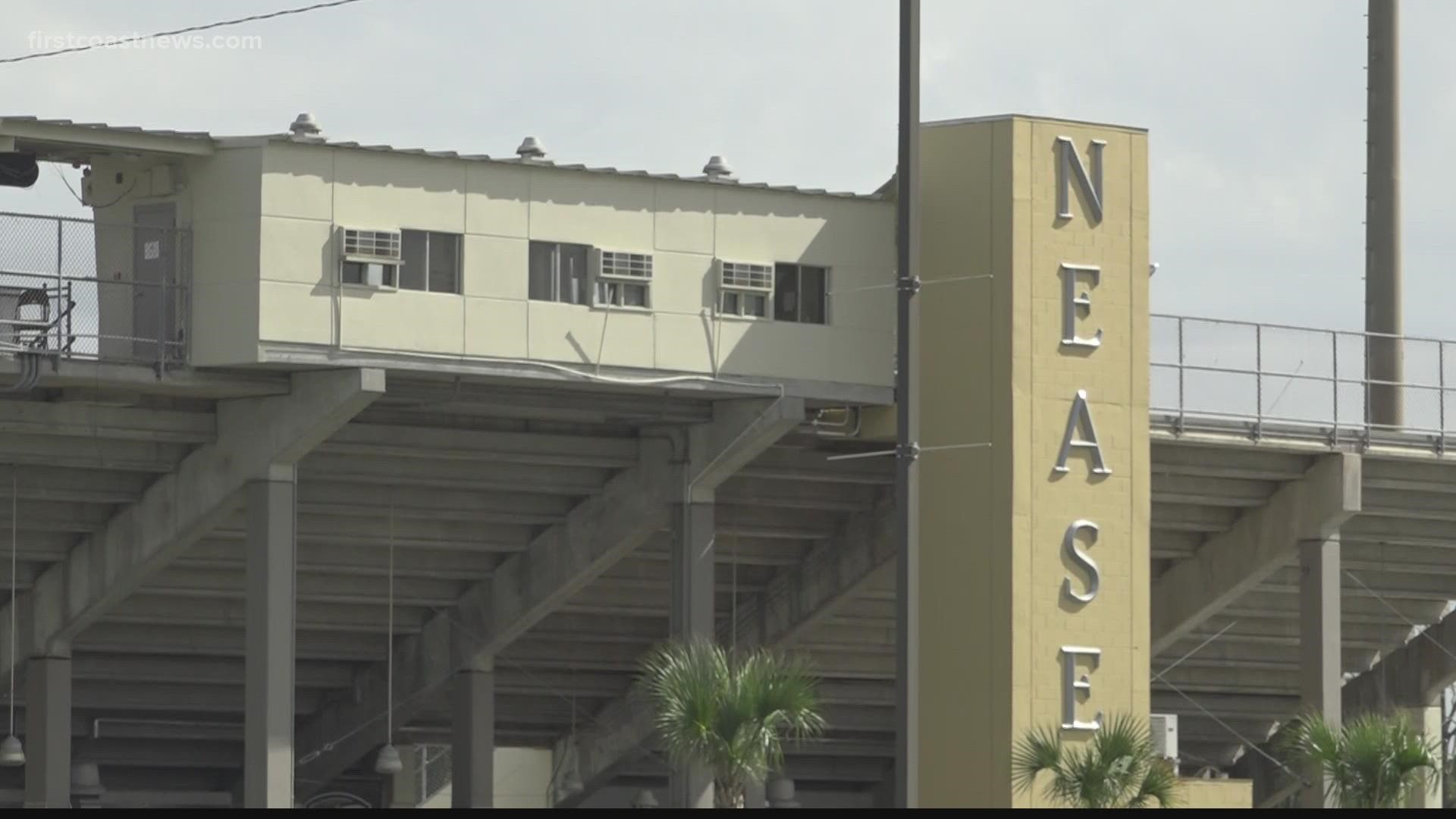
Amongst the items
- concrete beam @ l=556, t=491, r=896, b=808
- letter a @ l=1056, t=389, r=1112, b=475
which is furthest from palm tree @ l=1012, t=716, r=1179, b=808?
concrete beam @ l=556, t=491, r=896, b=808

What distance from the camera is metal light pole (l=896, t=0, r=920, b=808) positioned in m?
29.7

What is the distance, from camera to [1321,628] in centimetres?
4522

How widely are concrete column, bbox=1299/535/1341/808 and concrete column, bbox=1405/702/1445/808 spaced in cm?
468

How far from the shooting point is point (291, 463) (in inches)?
1454

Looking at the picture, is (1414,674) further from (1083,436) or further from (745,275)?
(745,275)

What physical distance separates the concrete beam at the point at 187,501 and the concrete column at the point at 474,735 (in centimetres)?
622

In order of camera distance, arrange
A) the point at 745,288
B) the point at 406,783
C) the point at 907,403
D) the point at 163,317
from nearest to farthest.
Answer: the point at 907,403, the point at 163,317, the point at 745,288, the point at 406,783

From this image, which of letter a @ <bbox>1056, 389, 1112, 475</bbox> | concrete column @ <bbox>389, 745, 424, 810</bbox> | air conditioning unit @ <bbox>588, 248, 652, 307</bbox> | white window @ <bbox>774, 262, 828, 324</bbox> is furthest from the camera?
concrete column @ <bbox>389, 745, 424, 810</bbox>

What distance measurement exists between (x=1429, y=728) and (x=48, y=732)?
84.9ft

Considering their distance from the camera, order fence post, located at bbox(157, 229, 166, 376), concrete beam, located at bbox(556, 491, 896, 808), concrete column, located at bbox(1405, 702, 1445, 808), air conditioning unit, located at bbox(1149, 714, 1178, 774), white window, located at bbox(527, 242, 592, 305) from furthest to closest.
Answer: concrete column, located at bbox(1405, 702, 1445, 808)
concrete beam, located at bbox(556, 491, 896, 808)
air conditioning unit, located at bbox(1149, 714, 1178, 774)
white window, located at bbox(527, 242, 592, 305)
fence post, located at bbox(157, 229, 166, 376)

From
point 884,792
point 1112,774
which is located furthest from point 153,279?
point 884,792

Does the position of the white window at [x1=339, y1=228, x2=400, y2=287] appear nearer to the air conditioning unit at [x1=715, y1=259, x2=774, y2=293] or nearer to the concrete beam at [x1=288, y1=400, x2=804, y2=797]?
the air conditioning unit at [x1=715, y1=259, x2=774, y2=293]

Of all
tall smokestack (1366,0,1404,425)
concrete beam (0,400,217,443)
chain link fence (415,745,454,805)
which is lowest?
chain link fence (415,745,454,805)

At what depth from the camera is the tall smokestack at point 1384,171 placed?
54.5 m
